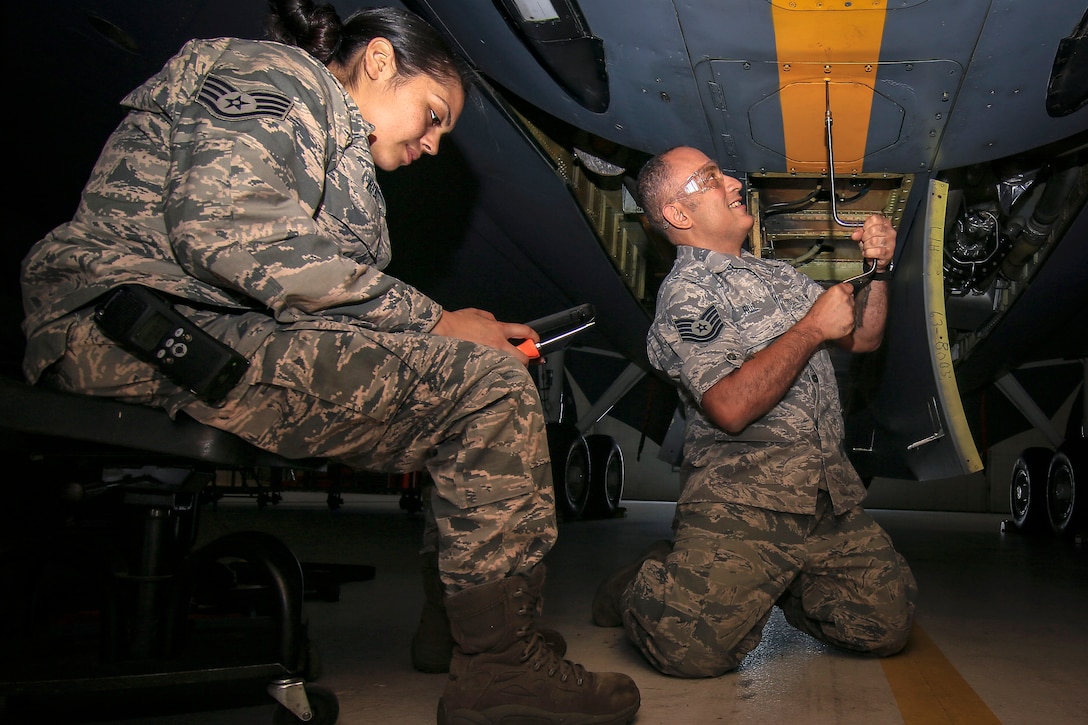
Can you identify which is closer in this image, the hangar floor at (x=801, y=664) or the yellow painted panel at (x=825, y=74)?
the hangar floor at (x=801, y=664)

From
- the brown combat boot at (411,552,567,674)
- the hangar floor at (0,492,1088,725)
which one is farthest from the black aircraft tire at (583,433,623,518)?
the brown combat boot at (411,552,567,674)

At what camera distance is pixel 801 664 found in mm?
1889

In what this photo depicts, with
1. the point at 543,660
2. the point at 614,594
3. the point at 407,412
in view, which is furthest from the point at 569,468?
the point at 407,412

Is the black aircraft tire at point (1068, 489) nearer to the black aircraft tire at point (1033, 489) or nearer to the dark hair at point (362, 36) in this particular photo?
the black aircraft tire at point (1033, 489)

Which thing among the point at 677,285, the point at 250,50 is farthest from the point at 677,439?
the point at 250,50

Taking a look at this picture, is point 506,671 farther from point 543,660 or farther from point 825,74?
point 825,74

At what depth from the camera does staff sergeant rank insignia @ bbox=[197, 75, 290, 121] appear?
1166 mm

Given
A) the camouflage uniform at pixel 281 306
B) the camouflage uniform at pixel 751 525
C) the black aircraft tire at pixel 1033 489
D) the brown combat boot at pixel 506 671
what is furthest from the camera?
the black aircraft tire at pixel 1033 489

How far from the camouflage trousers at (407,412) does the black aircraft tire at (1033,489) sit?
5305 mm

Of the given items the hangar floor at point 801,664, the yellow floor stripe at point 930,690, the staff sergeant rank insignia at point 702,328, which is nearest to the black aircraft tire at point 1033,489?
the hangar floor at point 801,664

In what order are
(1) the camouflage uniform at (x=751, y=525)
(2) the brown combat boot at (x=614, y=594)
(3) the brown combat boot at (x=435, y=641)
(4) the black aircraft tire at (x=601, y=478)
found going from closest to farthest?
(3) the brown combat boot at (x=435, y=641) → (1) the camouflage uniform at (x=751, y=525) → (2) the brown combat boot at (x=614, y=594) → (4) the black aircraft tire at (x=601, y=478)

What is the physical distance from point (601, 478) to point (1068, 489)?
291cm

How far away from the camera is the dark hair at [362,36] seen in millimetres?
1442

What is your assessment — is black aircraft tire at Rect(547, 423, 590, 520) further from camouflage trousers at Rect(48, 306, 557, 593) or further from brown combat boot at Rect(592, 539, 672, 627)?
camouflage trousers at Rect(48, 306, 557, 593)
